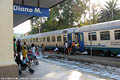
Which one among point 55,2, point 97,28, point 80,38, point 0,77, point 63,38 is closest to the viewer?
point 0,77

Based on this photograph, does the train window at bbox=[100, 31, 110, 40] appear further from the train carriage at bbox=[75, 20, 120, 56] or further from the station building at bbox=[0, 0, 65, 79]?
the station building at bbox=[0, 0, 65, 79]

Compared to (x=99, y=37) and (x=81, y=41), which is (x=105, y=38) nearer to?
(x=99, y=37)

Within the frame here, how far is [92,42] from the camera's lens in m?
15.8

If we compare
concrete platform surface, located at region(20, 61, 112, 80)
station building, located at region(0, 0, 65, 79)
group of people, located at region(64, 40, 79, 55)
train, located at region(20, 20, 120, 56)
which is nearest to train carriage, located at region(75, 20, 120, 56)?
train, located at region(20, 20, 120, 56)

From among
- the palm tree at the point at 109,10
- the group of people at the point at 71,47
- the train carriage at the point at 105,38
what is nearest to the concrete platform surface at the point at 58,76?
the train carriage at the point at 105,38

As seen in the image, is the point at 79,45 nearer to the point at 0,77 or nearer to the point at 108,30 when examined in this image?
the point at 108,30

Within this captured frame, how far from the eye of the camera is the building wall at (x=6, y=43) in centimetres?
420

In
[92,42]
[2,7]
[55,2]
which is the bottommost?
[92,42]

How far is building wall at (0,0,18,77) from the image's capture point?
13.8 ft

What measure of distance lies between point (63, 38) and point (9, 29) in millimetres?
16627

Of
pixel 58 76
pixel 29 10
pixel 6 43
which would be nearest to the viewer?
pixel 6 43

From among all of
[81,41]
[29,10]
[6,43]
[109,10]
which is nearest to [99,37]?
[81,41]

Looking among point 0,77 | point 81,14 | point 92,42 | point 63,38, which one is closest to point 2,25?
point 0,77

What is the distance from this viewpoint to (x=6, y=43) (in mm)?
4277
